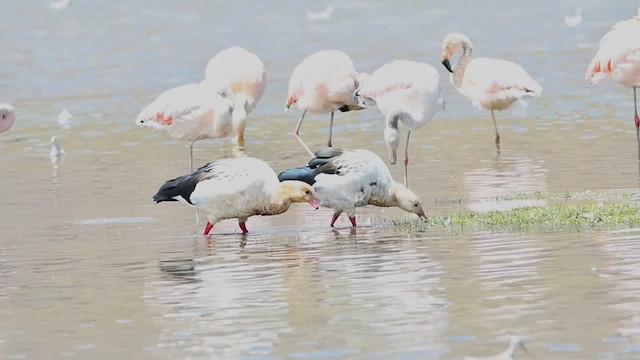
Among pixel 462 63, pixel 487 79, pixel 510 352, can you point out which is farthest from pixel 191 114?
pixel 510 352

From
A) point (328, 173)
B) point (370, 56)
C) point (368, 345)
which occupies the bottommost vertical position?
point (368, 345)

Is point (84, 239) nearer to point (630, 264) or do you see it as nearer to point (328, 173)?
point (328, 173)

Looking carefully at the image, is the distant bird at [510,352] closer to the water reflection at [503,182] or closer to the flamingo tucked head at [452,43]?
the water reflection at [503,182]

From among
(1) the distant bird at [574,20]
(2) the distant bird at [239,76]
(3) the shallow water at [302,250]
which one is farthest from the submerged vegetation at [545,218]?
(1) the distant bird at [574,20]

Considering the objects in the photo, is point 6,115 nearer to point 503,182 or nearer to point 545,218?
point 503,182

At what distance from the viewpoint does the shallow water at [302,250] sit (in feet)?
26.4

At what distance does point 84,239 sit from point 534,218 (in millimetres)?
3404

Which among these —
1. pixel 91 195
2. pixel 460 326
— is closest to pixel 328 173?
pixel 91 195

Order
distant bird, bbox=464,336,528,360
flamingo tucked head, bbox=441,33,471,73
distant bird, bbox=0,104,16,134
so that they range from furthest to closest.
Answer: flamingo tucked head, bbox=441,33,471,73 < distant bird, bbox=0,104,16,134 < distant bird, bbox=464,336,528,360

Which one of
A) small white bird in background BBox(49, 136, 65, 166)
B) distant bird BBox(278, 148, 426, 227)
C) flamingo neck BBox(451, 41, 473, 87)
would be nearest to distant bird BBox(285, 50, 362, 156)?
flamingo neck BBox(451, 41, 473, 87)

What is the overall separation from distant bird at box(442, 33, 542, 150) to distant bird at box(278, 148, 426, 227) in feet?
19.5

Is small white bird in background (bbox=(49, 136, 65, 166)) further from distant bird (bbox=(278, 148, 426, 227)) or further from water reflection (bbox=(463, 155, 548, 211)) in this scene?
distant bird (bbox=(278, 148, 426, 227))

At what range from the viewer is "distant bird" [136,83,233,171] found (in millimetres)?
16203

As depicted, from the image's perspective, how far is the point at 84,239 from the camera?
1244cm
